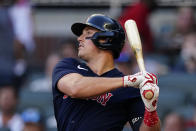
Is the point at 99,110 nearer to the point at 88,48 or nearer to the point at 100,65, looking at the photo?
the point at 100,65

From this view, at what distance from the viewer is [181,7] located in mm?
9266

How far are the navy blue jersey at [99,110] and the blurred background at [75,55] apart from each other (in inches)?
93.1

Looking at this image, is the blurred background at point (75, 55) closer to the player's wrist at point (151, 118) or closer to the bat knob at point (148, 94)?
the player's wrist at point (151, 118)

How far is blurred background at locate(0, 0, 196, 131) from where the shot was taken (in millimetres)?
7297

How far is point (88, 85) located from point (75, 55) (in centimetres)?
448

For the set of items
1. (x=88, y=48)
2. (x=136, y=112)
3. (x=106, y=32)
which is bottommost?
(x=136, y=112)

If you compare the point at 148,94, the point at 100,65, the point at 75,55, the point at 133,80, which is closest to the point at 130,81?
the point at 133,80

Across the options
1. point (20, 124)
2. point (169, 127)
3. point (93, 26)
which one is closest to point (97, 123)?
point (93, 26)

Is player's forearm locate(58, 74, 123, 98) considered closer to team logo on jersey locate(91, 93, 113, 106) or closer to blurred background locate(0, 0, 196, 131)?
team logo on jersey locate(91, 93, 113, 106)

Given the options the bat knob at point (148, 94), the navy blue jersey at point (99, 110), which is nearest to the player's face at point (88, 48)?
the navy blue jersey at point (99, 110)

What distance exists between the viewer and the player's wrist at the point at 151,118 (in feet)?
12.8

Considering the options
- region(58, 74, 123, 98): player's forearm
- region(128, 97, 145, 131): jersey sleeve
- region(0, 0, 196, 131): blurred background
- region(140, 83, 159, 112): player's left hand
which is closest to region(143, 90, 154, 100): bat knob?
region(140, 83, 159, 112): player's left hand

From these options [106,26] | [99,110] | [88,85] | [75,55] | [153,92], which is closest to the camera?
[153,92]

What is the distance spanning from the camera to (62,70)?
4156 mm
